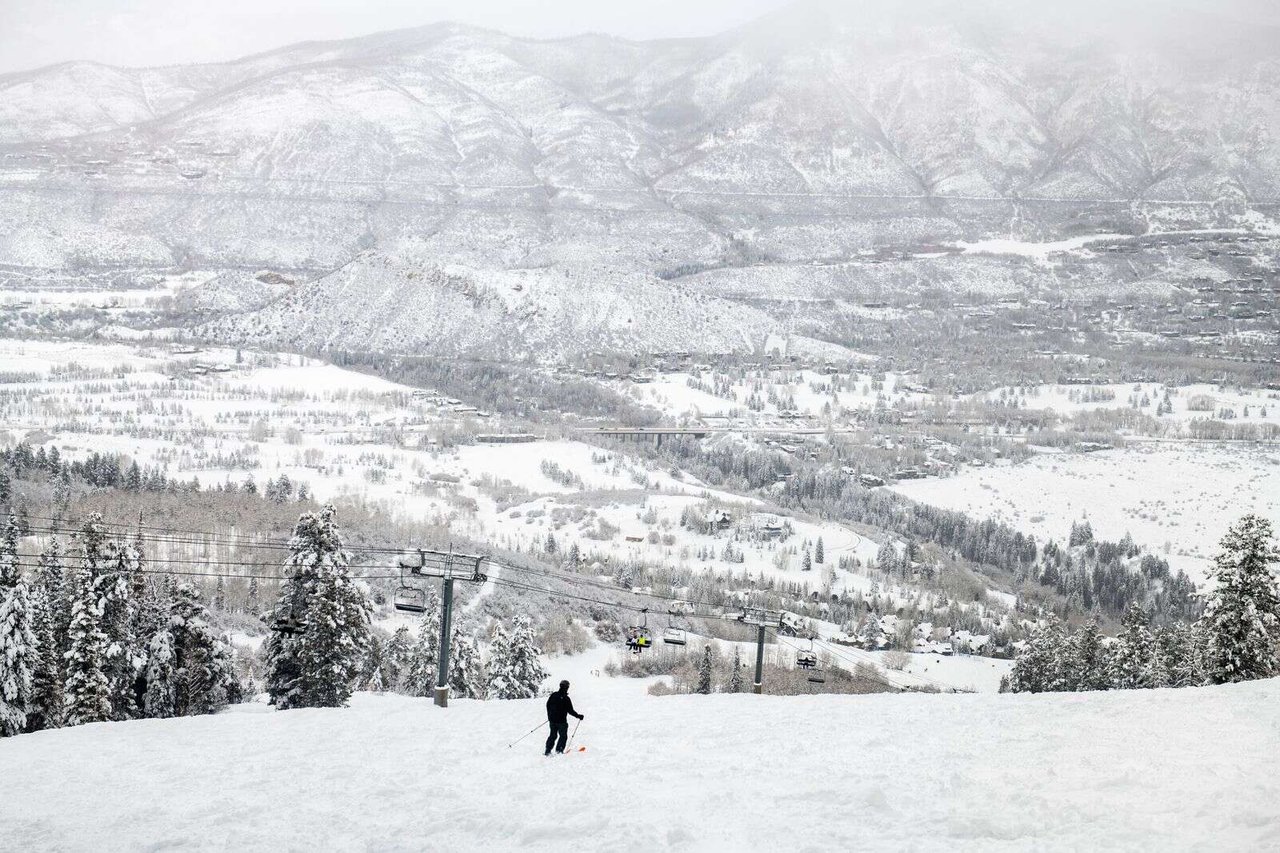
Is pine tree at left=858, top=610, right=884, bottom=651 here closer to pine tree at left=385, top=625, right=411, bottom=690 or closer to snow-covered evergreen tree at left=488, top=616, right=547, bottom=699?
pine tree at left=385, top=625, right=411, bottom=690

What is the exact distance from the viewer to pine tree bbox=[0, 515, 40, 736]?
96.1ft

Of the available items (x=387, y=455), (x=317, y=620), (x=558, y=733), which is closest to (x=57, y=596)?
(x=317, y=620)

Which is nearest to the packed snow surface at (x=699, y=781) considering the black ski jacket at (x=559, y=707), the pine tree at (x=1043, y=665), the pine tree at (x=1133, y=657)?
the black ski jacket at (x=559, y=707)

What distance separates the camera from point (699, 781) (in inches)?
679

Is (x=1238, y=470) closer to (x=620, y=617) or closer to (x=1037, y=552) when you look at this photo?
(x=1037, y=552)

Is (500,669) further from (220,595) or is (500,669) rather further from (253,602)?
(220,595)

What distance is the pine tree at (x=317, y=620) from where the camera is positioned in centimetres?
3466

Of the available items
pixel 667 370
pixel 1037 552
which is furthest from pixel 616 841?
pixel 667 370

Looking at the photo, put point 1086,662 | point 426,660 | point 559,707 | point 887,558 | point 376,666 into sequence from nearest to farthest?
point 559,707
point 426,660
point 1086,662
point 376,666
point 887,558

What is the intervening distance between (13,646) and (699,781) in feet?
72.4

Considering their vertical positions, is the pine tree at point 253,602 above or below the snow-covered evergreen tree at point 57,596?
below

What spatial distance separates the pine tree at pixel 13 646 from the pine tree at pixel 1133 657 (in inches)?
1550

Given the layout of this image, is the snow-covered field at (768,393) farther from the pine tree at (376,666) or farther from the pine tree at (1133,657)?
the pine tree at (1133,657)

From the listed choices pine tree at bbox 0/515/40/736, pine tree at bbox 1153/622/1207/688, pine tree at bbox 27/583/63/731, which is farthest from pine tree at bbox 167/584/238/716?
pine tree at bbox 1153/622/1207/688
